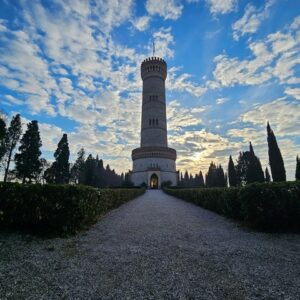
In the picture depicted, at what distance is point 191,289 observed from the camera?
117 inches

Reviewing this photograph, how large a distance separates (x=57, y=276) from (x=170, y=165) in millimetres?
55449

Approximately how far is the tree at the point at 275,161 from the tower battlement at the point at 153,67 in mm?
36152

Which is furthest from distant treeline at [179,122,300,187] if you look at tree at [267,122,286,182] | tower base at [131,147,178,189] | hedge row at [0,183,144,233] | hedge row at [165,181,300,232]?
hedge row at [0,183,144,233]

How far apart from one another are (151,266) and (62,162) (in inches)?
1717

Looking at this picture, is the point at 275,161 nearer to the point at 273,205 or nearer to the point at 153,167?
the point at 153,167

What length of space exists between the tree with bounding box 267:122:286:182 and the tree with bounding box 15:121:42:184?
3737 cm

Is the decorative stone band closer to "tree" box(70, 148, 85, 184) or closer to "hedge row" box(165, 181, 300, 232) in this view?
"tree" box(70, 148, 85, 184)

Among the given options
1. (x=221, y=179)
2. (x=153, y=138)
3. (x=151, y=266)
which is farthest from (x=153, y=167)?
(x=151, y=266)

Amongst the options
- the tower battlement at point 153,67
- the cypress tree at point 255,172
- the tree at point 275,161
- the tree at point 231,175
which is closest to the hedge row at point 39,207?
the tree at point 275,161

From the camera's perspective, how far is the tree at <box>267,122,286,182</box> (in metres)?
33.6

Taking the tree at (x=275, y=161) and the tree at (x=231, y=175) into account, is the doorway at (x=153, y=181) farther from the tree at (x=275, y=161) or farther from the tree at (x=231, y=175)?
the tree at (x=275, y=161)

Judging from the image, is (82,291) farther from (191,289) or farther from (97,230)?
(97,230)

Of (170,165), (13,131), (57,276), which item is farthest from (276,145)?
(13,131)

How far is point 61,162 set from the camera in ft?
143
